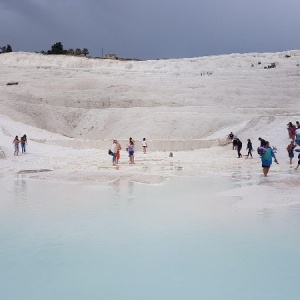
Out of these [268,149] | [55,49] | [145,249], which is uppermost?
[55,49]

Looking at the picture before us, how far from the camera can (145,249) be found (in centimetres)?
810

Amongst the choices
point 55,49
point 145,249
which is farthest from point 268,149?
point 55,49

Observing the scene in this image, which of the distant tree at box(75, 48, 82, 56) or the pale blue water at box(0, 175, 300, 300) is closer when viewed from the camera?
the pale blue water at box(0, 175, 300, 300)

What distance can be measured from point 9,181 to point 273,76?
44.2m

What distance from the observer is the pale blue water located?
21.0 ft

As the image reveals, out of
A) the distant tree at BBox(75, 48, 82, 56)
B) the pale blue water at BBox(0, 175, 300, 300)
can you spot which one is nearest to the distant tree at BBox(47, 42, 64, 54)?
→ the distant tree at BBox(75, 48, 82, 56)

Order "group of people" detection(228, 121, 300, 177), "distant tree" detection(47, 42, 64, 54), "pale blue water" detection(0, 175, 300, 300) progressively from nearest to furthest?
"pale blue water" detection(0, 175, 300, 300) < "group of people" detection(228, 121, 300, 177) < "distant tree" detection(47, 42, 64, 54)

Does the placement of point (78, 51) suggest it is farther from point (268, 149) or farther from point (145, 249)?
point (145, 249)

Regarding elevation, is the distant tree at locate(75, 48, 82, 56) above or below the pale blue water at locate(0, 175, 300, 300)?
above

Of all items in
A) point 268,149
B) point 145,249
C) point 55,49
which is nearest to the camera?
point 145,249

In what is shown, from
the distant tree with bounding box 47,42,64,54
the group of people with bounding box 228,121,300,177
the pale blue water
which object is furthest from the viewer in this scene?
the distant tree with bounding box 47,42,64,54

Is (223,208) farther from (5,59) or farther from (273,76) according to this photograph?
(5,59)

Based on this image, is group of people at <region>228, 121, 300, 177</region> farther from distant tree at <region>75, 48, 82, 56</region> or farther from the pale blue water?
distant tree at <region>75, 48, 82, 56</region>

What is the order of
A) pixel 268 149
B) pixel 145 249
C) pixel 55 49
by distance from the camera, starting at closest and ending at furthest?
1. pixel 145 249
2. pixel 268 149
3. pixel 55 49
